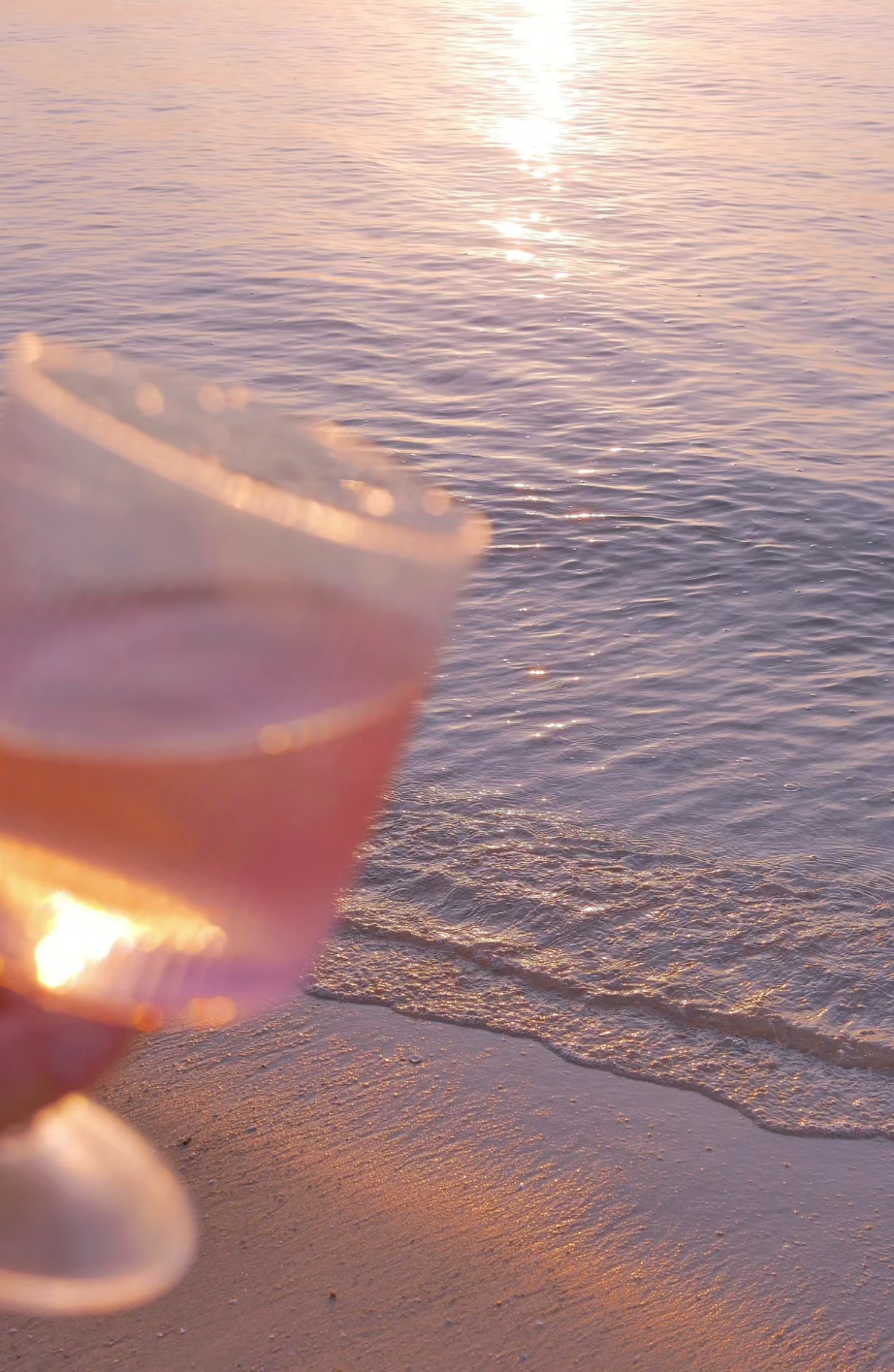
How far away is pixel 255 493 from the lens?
0.65 metres

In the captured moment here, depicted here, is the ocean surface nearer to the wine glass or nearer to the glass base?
the glass base

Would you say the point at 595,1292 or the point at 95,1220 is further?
the point at 595,1292

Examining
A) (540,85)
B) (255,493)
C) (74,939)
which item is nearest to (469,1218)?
(74,939)

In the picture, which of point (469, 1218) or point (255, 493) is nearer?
point (255, 493)

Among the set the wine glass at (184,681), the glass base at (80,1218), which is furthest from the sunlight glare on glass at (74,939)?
the glass base at (80,1218)

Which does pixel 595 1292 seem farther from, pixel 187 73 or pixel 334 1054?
pixel 187 73

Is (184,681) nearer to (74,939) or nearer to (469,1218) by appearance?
(74,939)

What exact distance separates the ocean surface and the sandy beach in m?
0.21

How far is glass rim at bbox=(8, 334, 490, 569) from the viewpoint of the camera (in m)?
0.64

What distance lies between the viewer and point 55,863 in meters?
0.67

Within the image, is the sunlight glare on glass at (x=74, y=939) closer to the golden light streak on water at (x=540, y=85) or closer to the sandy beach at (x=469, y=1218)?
the sandy beach at (x=469, y=1218)

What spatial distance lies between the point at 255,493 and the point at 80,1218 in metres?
0.53

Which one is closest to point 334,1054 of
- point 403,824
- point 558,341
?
point 403,824

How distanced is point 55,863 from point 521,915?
3.87 m
